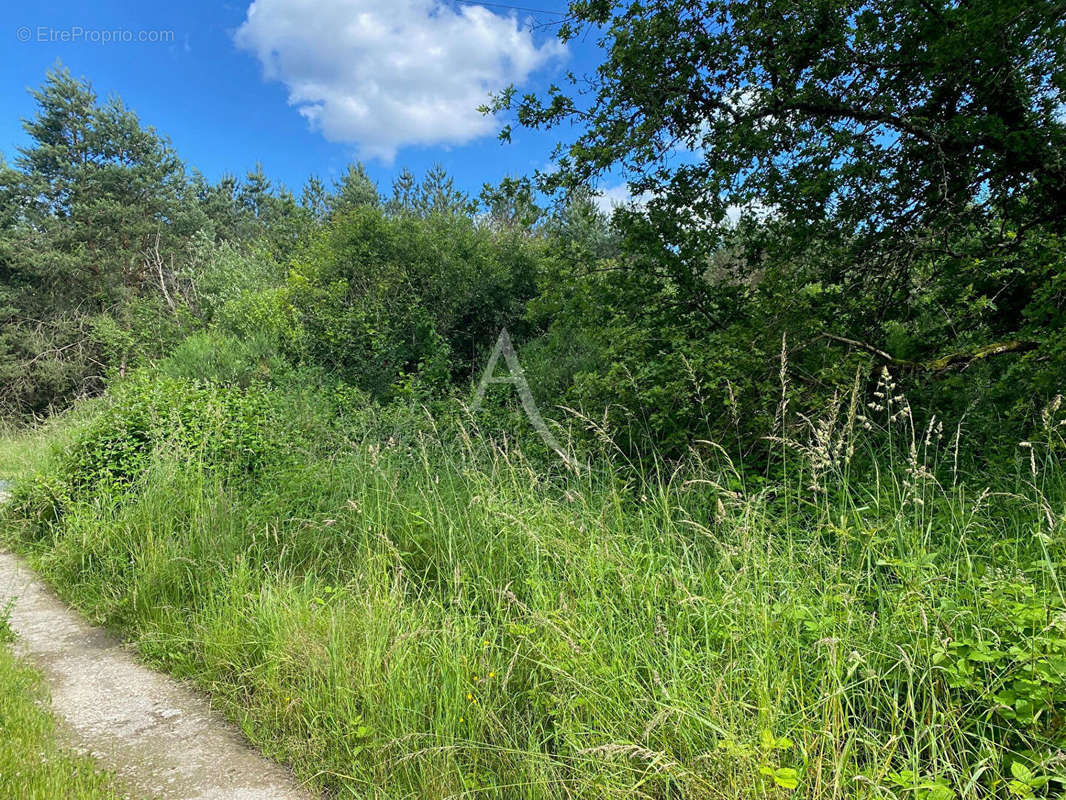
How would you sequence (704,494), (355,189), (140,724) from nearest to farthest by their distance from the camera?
(140,724)
(704,494)
(355,189)

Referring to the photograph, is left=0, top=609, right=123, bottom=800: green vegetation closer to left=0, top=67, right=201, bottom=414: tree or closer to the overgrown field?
the overgrown field

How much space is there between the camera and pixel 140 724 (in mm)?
2812

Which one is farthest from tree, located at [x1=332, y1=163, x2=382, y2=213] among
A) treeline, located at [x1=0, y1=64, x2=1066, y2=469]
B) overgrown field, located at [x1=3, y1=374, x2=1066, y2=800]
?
overgrown field, located at [x1=3, y1=374, x2=1066, y2=800]

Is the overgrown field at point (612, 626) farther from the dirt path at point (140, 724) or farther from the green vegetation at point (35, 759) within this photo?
the green vegetation at point (35, 759)

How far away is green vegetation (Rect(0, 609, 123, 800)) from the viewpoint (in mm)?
2227

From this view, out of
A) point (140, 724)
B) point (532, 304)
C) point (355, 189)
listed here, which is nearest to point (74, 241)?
point (355, 189)

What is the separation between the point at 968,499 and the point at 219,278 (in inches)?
661

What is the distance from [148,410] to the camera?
238 inches

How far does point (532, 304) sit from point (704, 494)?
3.70m
